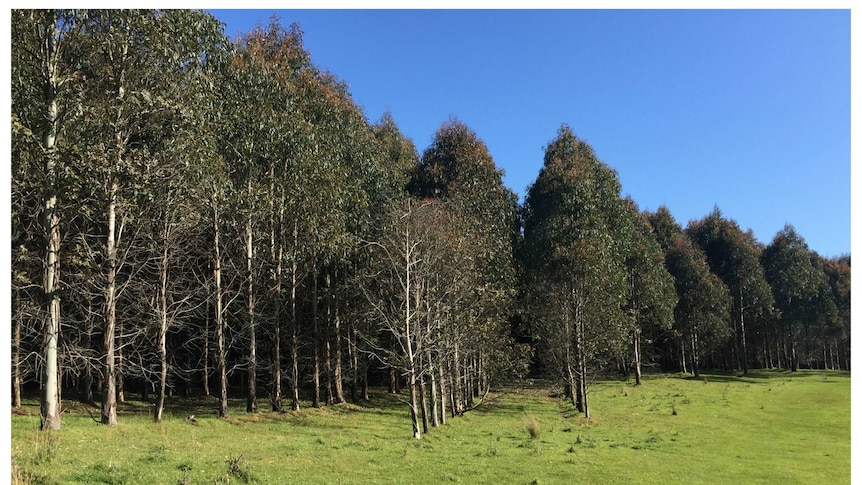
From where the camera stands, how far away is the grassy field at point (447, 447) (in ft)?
36.7

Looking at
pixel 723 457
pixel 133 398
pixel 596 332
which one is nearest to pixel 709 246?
pixel 596 332

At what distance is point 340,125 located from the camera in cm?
2572

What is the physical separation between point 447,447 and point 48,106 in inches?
570

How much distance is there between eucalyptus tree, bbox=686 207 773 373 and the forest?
17828mm

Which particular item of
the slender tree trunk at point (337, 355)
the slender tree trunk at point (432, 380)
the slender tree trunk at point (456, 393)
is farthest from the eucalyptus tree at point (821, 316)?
the slender tree trunk at point (337, 355)

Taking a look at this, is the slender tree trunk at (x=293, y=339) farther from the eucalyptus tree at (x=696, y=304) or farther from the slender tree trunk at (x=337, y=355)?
the eucalyptus tree at (x=696, y=304)

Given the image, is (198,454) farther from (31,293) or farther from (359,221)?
(359,221)

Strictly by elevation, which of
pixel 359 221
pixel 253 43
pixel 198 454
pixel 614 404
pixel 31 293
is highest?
pixel 253 43

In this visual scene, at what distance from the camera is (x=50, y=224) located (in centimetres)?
1233

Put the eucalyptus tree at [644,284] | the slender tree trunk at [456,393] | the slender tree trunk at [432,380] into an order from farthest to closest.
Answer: the eucalyptus tree at [644,284] < the slender tree trunk at [456,393] < the slender tree trunk at [432,380]

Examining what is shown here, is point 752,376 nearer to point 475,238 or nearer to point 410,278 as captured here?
point 475,238

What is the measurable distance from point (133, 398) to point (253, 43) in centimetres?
1955

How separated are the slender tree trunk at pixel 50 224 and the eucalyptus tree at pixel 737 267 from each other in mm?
58748

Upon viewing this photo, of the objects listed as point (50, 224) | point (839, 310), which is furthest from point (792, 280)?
point (50, 224)
